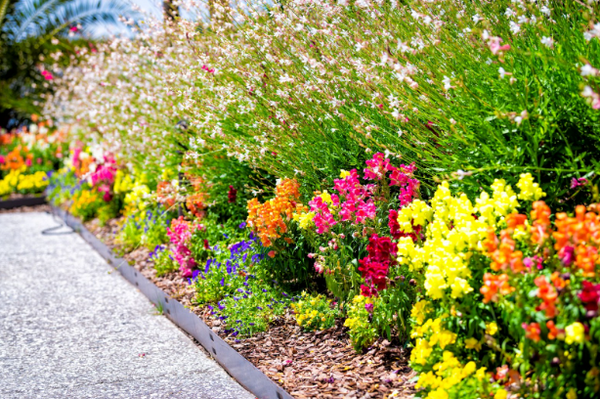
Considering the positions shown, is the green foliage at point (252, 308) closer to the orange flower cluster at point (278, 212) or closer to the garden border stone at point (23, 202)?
the orange flower cluster at point (278, 212)

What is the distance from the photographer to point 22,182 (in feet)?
40.6

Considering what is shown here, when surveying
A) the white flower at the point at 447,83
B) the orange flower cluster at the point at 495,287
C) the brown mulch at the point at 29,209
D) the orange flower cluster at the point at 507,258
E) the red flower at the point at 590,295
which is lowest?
the brown mulch at the point at 29,209

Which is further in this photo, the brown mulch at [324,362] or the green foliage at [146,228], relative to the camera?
the green foliage at [146,228]

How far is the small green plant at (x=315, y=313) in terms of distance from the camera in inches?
155

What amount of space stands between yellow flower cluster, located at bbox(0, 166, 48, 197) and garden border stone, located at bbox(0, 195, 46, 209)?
0.32m

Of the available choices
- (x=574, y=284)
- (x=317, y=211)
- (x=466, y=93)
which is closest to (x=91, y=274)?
(x=317, y=211)

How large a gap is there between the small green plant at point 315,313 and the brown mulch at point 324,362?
5cm

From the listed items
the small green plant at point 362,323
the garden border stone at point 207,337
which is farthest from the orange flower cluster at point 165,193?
the small green plant at point 362,323

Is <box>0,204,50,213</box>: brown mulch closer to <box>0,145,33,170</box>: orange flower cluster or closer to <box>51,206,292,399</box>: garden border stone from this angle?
<box>0,145,33,170</box>: orange flower cluster

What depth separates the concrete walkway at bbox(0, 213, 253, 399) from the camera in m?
3.68

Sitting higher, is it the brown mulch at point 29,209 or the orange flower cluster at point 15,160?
the orange flower cluster at point 15,160

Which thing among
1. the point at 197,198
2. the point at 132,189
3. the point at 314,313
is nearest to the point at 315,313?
the point at 314,313

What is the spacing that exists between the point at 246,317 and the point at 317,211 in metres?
0.89

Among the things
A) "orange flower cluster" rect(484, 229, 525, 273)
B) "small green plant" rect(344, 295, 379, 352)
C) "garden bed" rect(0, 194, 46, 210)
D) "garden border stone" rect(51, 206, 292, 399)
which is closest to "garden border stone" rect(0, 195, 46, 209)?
"garden bed" rect(0, 194, 46, 210)
